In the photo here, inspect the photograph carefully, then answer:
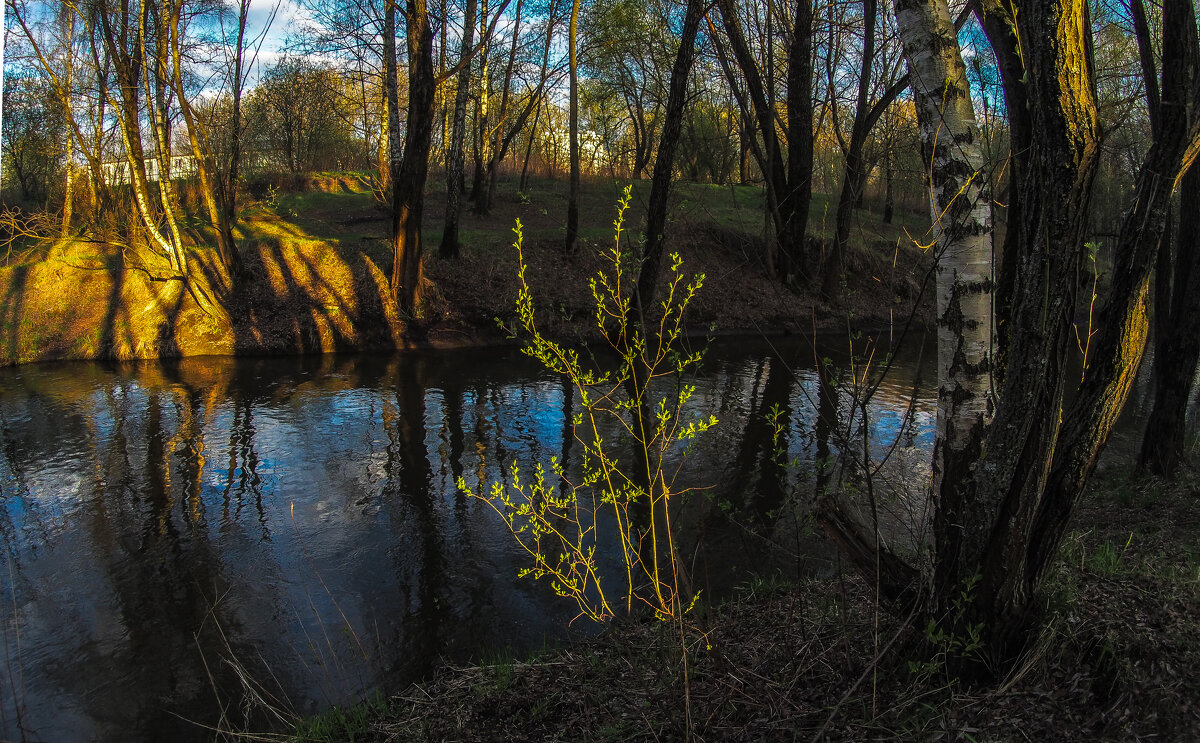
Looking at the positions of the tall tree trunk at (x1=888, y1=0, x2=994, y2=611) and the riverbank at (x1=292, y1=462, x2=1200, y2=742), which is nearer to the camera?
the riverbank at (x1=292, y1=462, x2=1200, y2=742)

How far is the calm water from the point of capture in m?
4.68

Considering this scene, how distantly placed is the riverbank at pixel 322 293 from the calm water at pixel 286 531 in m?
2.62

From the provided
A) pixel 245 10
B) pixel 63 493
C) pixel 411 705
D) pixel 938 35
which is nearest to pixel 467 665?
pixel 411 705

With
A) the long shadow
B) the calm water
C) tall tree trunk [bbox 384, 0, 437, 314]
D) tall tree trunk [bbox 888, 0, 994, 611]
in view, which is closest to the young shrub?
the calm water

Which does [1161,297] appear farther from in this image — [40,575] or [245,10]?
[245,10]

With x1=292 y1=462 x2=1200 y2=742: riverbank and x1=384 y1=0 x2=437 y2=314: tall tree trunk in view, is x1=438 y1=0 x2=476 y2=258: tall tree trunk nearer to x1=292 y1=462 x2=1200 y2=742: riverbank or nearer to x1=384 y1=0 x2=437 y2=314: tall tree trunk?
x1=384 y1=0 x2=437 y2=314: tall tree trunk

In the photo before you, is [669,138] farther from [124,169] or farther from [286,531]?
[124,169]

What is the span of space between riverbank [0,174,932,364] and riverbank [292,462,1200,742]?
321 inches

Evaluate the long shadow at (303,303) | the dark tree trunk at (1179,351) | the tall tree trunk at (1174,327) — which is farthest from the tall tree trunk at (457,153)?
the dark tree trunk at (1179,351)

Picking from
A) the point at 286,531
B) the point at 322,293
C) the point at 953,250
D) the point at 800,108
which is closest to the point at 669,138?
the point at 800,108

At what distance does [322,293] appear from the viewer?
1653 cm

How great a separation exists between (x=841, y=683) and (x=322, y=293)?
15.6 meters

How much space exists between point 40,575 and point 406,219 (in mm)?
10727

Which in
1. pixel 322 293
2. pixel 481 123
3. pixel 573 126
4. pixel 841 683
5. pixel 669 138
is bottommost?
pixel 841 683
